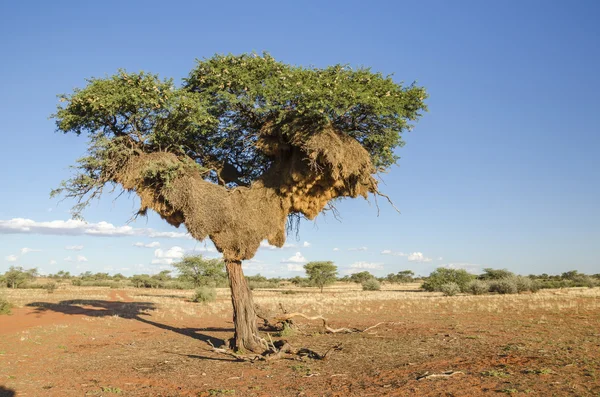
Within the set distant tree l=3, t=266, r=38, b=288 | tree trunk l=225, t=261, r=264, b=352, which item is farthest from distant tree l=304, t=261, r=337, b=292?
tree trunk l=225, t=261, r=264, b=352

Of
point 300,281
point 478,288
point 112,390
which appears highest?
point 112,390

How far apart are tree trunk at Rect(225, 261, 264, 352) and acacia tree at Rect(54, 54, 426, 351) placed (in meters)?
0.03

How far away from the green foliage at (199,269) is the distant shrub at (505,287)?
33.7 m

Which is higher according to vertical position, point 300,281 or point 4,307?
point 4,307

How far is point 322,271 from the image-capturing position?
69812mm

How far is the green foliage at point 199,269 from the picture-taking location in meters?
58.6

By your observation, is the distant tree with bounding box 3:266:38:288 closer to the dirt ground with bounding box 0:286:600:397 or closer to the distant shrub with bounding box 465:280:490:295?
the dirt ground with bounding box 0:286:600:397

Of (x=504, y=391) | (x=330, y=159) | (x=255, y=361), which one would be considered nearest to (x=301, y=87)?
(x=330, y=159)

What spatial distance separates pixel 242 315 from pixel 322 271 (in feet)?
183

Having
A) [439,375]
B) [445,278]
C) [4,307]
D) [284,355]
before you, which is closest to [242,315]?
[284,355]

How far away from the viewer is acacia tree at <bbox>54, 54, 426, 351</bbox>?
1362 cm

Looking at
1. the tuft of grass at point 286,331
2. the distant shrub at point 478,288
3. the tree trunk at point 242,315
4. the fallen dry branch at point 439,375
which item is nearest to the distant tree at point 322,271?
the distant shrub at point 478,288

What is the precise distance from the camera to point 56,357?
14.1 meters

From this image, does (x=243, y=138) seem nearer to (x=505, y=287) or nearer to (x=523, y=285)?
(x=505, y=287)
